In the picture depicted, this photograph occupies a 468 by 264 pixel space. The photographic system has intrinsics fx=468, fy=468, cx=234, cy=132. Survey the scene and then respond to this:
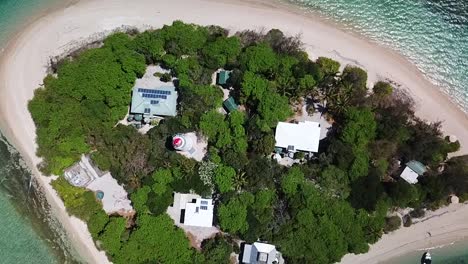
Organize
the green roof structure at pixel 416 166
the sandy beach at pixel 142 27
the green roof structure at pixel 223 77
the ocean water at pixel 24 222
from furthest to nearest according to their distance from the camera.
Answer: the ocean water at pixel 24 222
the sandy beach at pixel 142 27
the green roof structure at pixel 223 77
the green roof structure at pixel 416 166

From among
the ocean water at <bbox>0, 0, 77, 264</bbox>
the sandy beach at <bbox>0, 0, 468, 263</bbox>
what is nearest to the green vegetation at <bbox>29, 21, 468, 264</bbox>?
the sandy beach at <bbox>0, 0, 468, 263</bbox>

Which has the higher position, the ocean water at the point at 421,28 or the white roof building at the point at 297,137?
the ocean water at the point at 421,28

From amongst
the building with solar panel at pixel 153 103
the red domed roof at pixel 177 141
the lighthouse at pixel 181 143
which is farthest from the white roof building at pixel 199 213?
the building with solar panel at pixel 153 103

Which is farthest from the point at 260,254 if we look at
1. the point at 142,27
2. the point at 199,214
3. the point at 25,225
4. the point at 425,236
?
the point at 142,27

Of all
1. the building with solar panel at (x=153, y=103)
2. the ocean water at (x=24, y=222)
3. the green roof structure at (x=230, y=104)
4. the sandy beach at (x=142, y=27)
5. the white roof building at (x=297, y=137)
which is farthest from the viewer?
the ocean water at (x=24, y=222)

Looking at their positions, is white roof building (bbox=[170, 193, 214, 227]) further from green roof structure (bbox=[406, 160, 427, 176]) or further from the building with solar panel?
green roof structure (bbox=[406, 160, 427, 176])

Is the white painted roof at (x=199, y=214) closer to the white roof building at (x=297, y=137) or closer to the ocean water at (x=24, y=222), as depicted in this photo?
the white roof building at (x=297, y=137)

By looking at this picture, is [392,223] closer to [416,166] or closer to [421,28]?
[416,166]
